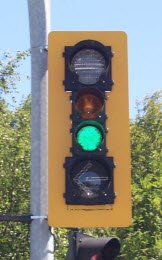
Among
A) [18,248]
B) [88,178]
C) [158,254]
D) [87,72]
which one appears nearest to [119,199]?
[88,178]

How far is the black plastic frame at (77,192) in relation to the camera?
4.34 m

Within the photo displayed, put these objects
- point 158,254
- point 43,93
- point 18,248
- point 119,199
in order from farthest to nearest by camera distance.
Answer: point 18,248
point 158,254
point 43,93
point 119,199

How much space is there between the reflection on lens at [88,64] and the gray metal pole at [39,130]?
0.29 m

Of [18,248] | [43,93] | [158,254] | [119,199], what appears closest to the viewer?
[119,199]

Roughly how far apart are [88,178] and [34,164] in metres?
0.43

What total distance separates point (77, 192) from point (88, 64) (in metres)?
0.89

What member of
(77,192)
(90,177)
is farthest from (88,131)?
(77,192)

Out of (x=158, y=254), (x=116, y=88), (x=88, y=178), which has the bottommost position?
(x=158, y=254)

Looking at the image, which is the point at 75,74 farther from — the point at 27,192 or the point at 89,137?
the point at 27,192

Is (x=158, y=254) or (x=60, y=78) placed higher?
(x=60, y=78)

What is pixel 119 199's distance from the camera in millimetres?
4383

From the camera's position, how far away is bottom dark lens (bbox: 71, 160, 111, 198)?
172 inches

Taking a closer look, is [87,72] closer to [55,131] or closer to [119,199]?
[55,131]

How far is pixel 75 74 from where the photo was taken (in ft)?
→ 15.0
